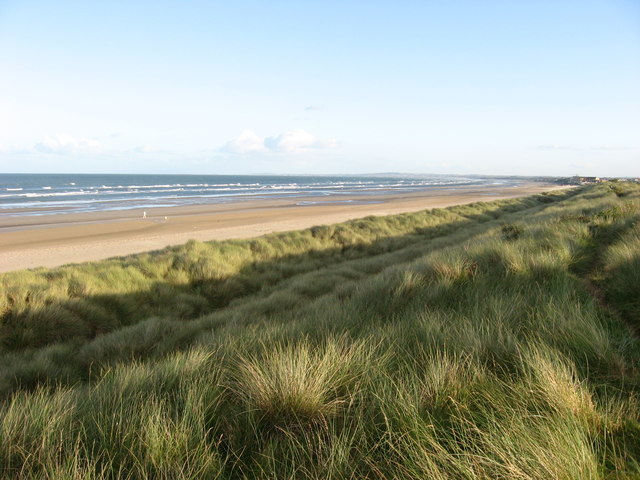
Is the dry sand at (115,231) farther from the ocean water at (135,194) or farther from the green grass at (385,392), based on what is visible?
the green grass at (385,392)

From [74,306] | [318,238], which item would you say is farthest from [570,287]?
[318,238]

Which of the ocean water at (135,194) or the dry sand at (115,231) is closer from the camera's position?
the dry sand at (115,231)

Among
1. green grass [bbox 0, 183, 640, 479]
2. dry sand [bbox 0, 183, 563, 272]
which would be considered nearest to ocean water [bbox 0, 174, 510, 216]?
dry sand [bbox 0, 183, 563, 272]

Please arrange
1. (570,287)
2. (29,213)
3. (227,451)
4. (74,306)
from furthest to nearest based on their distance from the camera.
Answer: (29,213)
(74,306)
(570,287)
(227,451)

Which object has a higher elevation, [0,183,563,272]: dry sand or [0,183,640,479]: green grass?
[0,183,640,479]: green grass

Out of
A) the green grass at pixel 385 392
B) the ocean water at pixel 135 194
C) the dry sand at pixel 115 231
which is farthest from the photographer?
the ocean water at pixel 135 194

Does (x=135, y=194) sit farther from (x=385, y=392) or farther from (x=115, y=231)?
(x=385, y=392)

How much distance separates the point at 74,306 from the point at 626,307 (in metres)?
8.79

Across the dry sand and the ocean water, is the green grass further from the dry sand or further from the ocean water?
the ocean water

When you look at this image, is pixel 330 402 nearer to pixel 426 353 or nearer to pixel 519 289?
pixel 426 353

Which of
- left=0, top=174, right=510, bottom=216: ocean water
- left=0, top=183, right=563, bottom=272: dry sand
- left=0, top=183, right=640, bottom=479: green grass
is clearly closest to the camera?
left=0, top=183, right=640, bottom=479: green grass

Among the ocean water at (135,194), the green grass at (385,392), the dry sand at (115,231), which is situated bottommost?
the dry sand at (115,231)

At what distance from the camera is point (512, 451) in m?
1.69

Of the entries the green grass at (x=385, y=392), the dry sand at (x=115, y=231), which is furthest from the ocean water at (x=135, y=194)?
the green grass at (x=385, y=392)
